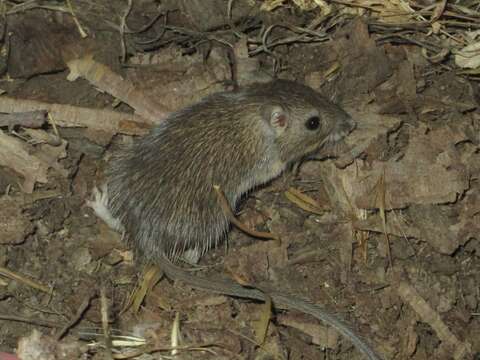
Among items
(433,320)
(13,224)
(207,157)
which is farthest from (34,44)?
(433,320)

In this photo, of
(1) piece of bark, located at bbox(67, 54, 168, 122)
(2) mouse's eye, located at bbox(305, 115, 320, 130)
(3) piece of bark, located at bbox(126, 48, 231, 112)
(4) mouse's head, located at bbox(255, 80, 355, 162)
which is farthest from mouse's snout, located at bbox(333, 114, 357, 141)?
(1) piece of bark, located at bbox(67, 54, 168, 122)

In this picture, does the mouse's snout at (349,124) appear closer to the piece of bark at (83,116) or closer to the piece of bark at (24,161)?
the piece of bark at (83,116)

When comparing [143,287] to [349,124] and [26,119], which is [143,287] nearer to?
[26,119]

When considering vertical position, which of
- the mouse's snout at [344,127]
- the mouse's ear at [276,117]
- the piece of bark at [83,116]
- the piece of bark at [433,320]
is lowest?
the piece of bark at [433,320]

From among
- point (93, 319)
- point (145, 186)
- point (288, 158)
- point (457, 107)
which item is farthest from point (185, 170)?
point (457, 107)

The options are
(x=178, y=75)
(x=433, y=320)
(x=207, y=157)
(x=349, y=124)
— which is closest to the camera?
(x=207, y=157)

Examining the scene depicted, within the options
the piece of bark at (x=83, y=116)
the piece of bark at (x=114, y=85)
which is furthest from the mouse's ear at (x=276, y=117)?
the piece of bark at (x=83, y=116)

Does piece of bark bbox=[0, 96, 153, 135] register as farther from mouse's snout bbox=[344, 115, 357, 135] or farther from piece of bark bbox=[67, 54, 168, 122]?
mouse's snout bbox=[344, 115, 357, 135]
